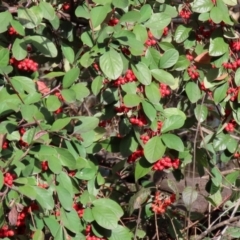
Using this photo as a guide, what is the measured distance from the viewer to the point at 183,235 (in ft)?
8.18

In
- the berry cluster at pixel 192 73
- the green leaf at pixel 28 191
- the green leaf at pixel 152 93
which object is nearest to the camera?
the green leaf at pixel 28 191

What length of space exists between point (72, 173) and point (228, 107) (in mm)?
631

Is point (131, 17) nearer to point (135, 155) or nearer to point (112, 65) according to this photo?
point (112, 65)

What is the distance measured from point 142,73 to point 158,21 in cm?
20

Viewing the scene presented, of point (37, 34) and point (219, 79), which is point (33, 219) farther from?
point (219, 79)

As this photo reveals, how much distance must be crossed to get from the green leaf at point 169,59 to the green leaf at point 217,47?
0.58 feet

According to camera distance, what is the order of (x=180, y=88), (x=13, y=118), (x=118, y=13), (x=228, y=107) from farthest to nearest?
(x=180, y=88)
(x=228, y=107)
(x=118, y=13)
(x=13, y=118)

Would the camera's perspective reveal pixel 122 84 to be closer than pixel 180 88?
Yes

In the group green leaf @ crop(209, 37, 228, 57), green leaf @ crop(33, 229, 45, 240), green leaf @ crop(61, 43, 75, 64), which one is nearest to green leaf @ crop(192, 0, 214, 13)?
green leaf @ crop(209, 37, 228, 57)

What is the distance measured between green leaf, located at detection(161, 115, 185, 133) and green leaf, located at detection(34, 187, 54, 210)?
0.41 metres

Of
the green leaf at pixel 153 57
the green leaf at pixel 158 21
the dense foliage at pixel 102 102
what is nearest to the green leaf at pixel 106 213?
the dense foliage at pixel 102 102

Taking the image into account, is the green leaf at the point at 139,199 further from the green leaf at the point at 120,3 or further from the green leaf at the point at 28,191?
the green leaf at the point at 120,3

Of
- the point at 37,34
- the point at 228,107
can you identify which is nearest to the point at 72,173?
the point at 37,34

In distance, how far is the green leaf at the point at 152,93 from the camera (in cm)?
188
